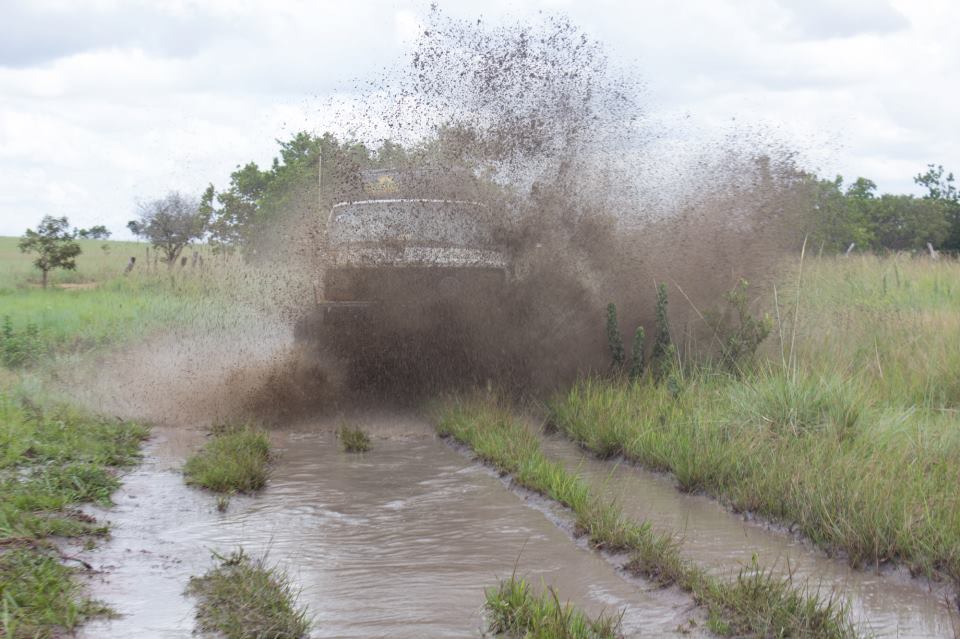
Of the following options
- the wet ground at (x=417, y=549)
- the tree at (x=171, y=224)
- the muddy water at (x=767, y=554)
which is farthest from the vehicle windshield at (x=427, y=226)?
the tree at (x=171, y=224)

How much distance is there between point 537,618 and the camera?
3.75 m

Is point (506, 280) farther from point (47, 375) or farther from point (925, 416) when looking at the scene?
point (47, 375)

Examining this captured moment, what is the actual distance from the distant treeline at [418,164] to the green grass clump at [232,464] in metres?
3.91

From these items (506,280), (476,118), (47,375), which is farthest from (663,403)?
(47,375)

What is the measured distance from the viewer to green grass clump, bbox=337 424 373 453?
8.08 m

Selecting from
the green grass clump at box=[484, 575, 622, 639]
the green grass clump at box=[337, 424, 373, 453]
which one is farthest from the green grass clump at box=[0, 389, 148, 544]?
the green grass clump at box=[484, 575, 622, 639]

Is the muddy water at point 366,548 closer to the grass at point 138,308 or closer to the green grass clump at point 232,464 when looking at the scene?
the green grass clump at point 232,464

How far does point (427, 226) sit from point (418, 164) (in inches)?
29.5

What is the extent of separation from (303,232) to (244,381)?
1.89 meters

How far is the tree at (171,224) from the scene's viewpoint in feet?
78.7

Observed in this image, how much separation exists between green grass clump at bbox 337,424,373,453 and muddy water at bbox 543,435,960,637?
1.90 meters

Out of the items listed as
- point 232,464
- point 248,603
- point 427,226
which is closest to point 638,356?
point 427,226

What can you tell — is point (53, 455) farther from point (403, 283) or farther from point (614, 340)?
point (614, 340)

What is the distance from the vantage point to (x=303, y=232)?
430 inches
